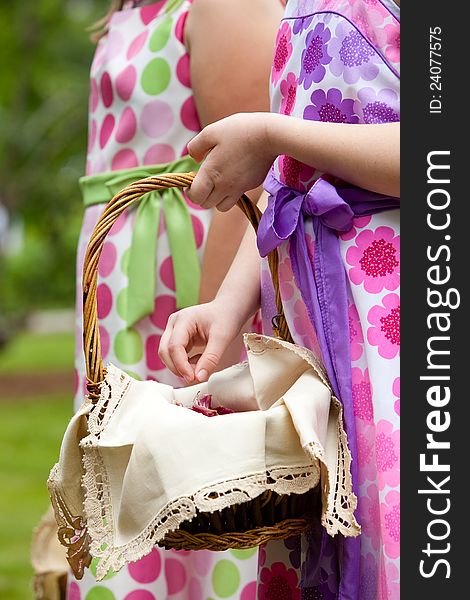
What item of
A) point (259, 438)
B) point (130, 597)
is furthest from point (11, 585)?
point (259, 438)

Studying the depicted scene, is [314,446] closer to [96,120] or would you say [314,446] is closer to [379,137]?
[379,137]

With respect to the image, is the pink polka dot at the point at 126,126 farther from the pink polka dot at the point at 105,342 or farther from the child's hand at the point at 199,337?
the child's hand at the point at 199,337

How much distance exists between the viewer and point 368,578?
148 centimetres

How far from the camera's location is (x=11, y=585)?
4070 millimetres

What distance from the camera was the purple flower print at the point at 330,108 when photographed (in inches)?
60.4

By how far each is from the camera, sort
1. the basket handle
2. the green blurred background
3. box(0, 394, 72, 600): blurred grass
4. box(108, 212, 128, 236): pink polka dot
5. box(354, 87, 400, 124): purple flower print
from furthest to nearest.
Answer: the green blurred background, box(0, 394, 72, 600): blurred grass, box(108, 212, 128, 236): pink polka dot, the basket handle, box(354, 87, 400, 124): purple flower print

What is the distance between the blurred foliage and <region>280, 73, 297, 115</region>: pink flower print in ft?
33.8

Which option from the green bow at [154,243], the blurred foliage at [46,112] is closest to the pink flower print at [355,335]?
the green bow at [154,243]

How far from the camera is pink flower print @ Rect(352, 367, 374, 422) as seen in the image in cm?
148

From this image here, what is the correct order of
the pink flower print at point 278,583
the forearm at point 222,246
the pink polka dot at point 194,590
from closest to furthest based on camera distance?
the pink flower print at point 278,583
the forearm at point 222,246
the pink polka dot at point 194,590

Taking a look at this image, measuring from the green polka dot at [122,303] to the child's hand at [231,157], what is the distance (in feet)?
2.46

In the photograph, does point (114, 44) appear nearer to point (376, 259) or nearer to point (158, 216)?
point (158, 216)

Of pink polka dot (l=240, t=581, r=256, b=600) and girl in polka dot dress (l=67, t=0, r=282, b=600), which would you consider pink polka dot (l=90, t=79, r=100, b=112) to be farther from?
pink polka dot (l=240, t=581, r=256, b=600)

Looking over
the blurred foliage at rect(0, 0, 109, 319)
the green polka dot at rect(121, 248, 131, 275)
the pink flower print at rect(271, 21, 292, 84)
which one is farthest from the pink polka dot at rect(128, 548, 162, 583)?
the blurred foliage at rect(0, 0, 109, 319)
